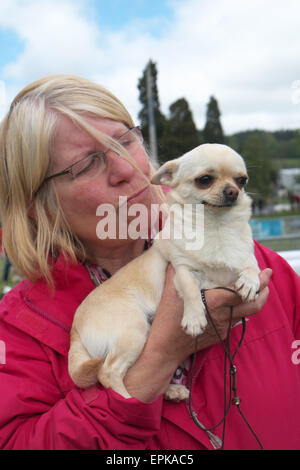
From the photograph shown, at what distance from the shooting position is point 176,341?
1.29m

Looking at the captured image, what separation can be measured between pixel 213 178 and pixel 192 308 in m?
0.50

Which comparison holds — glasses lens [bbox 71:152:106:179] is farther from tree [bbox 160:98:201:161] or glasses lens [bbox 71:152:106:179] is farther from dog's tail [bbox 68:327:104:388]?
tree [bbox 160:98:201:161]

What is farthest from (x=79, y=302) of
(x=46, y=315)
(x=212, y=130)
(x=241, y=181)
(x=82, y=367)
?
(x=212, y=130)

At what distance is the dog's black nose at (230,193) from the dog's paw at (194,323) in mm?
413

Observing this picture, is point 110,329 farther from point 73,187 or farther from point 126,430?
point 73,187

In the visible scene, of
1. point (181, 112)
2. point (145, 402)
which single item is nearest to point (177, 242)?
point (145, 402)

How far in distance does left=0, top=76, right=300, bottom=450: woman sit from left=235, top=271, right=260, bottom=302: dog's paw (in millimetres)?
33

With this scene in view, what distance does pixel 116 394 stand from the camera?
3.95 ft

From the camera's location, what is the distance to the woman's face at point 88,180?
59.6 inches

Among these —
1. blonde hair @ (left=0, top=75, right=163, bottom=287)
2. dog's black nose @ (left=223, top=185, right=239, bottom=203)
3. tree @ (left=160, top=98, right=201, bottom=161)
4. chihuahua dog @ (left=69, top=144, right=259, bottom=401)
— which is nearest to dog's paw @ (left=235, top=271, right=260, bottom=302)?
chihuahua dog @ (left=69, top=144, right=259, bottom=401)

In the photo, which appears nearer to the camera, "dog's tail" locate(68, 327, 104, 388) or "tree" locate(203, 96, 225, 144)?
"dog's tail" locate(68, 327, 104, 388)

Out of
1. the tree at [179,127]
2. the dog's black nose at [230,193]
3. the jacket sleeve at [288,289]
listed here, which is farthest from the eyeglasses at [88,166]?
the tree at [179,127]

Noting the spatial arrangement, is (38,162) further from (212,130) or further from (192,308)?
(212,130)

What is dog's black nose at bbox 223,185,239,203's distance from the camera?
1363 mm
